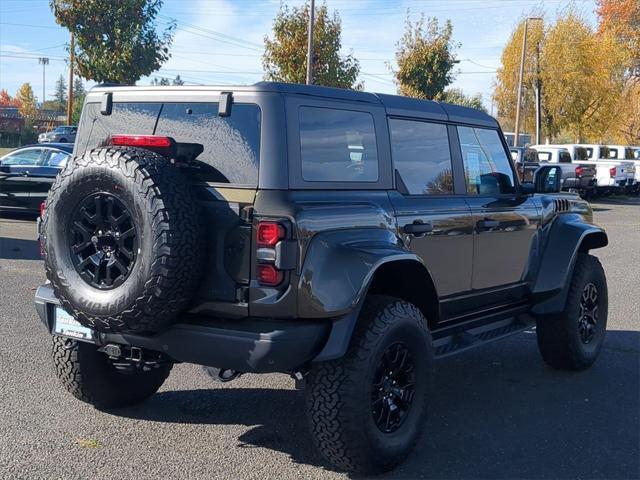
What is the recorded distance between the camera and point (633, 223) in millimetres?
19766

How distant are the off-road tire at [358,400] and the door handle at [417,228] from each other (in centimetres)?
51

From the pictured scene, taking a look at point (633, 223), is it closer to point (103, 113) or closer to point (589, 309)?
point (589, 309)

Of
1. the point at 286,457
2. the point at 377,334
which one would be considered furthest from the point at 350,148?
the point at 286,457

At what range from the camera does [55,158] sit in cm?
1423

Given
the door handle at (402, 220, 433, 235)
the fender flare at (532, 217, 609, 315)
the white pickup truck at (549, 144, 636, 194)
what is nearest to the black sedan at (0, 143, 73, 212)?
the fender flare at (532, 217, 609, 315)

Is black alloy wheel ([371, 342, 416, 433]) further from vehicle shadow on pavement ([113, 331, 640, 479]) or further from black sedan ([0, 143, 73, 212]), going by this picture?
black sedan ([0, 143, 73, 212])

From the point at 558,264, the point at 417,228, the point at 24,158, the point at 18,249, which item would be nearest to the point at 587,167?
the point at 24,158

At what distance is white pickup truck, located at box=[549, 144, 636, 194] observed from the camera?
27.9 metres

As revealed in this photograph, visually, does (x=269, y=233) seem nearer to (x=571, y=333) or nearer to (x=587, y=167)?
(x=571, y=333)

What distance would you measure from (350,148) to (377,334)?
1.08m

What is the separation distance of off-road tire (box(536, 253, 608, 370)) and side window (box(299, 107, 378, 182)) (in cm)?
231

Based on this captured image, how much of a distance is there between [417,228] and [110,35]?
23389 mm

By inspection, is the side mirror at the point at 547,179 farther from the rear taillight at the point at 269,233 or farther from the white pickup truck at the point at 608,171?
the white pickup truck at the point at 608,171

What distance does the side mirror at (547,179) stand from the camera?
19.2 feet
